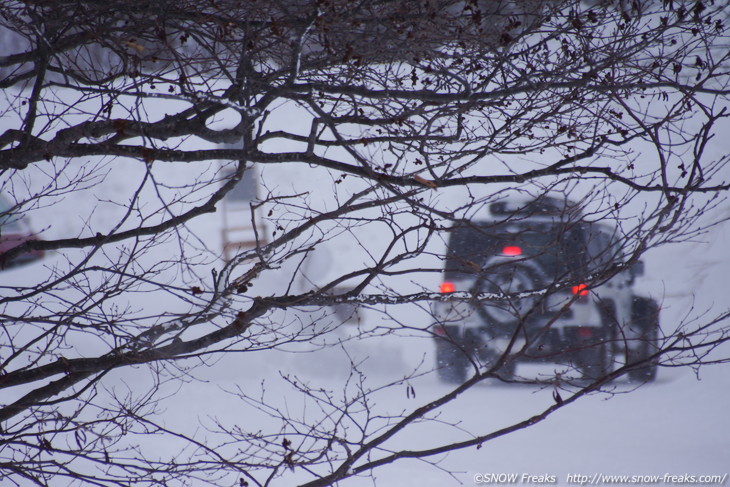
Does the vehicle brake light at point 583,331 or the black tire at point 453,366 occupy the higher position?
the black tire at point 453,366

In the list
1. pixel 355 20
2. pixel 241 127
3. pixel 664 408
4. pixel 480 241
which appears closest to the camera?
pixel 241 127

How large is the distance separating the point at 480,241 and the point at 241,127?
11.1 feet

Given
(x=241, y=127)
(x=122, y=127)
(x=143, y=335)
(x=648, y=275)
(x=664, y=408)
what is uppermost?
(x=648, y=275)

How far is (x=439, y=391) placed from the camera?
9078mm

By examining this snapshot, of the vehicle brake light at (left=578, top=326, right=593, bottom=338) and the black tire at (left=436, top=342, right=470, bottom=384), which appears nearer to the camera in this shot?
the vehicle brake light at (left=578, top=326, right=593, bottom=338)

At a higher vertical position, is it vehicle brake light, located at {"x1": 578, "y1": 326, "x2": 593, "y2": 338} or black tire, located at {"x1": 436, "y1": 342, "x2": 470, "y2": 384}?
black tire, located at {"x1": 436, "y1": 342, "x2": 470, "y2": 384}

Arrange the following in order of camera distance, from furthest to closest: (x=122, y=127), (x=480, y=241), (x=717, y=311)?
(x=717, y=311) → (x=480, y=241) → (x=122, y=127)

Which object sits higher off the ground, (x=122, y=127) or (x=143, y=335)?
(x=122, y=127)

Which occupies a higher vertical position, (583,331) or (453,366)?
(453,366)

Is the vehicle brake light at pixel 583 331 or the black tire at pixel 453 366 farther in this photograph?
the black tire at pixel 453 366

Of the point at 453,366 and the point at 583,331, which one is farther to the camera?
the point at 453,366

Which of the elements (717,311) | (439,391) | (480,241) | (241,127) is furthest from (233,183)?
(717,311)

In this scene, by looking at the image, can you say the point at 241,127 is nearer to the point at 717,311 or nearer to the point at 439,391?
the point at 439,391

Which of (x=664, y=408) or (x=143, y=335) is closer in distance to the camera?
(x=143, y=335)
